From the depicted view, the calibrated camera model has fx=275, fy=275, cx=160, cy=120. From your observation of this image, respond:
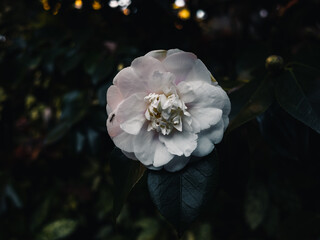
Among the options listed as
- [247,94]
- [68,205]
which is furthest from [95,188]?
[247,94]

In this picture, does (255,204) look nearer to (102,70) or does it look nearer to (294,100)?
(294,100)

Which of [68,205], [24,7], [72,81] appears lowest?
[68,205]

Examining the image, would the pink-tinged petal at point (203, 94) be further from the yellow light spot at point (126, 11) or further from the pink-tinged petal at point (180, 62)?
the yellow light spot at point (126, 11)

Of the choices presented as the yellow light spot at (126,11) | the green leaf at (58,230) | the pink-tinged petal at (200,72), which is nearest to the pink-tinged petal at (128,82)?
the pink-tinged petal at (200,72)

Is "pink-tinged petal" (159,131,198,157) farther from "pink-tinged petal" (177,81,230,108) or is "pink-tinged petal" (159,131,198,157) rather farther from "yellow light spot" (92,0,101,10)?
"yellow light spot" (92,0,101,10)

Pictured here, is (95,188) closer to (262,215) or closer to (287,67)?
(262,215)

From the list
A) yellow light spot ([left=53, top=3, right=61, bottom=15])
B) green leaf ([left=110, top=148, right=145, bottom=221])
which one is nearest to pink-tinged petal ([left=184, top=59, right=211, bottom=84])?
green leaf ([left=110, top=148, right=145, bottom=221])

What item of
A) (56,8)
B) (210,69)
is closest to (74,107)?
(56,8)

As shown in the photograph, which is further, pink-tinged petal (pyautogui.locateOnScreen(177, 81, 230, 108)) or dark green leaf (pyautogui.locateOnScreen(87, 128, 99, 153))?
dark green leaf (pyautogui.locateOnScreen(87, 128, 99, 153))
